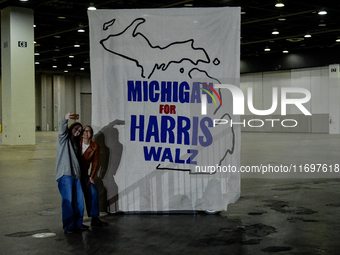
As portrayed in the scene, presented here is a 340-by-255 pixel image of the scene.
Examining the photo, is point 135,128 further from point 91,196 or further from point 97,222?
point 97,222

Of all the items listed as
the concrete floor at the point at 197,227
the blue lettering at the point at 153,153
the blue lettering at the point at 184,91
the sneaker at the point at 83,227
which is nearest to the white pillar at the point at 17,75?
the concrete floor at the point at 197,227

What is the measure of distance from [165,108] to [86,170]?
1479mm

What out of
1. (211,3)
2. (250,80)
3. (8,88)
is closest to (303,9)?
(211,3)

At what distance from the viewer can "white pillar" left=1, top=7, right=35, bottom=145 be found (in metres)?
22.0

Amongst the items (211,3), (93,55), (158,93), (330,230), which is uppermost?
(211,3)

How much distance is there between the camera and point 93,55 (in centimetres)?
677

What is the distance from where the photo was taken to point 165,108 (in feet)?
22.3

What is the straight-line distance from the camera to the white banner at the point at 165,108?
22.0ft

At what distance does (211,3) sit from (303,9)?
16.0 feet

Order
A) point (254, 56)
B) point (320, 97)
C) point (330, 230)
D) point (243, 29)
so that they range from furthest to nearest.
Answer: point (254, 56)
point (320, 97)
point (243, 29)
point (330, 230)

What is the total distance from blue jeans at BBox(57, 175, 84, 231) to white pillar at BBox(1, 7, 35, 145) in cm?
1732

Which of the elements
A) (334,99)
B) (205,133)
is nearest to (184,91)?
(205,133)

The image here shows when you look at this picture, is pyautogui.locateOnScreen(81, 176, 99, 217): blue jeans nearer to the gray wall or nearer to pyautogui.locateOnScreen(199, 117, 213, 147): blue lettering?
pyautogui.locateOnScreen(199, 117, 213, 147): blue lettering

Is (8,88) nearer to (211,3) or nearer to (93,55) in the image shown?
(211,3)
